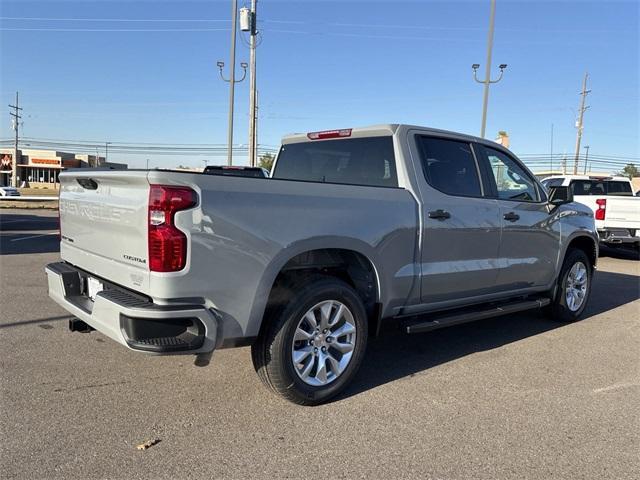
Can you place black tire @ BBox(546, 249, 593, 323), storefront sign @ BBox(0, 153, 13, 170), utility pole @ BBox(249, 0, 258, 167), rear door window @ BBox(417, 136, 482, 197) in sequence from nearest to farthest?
rear door window @ BBox(417, 136, 482, 197)
black tire @ BBox(546, 249, 593, 323)
utility pole @ BBox(249, 0, 258, 167)
storefront sign @ BBox(0, 153, 13, 170)

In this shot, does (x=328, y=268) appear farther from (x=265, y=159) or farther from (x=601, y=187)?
(x=265, y=159)

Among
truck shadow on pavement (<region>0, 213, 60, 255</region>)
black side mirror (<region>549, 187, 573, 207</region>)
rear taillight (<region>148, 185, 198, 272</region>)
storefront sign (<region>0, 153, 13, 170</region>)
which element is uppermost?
storefront sign (<region>0, 153, 13, 170</region>)

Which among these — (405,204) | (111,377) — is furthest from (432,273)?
(111,377)

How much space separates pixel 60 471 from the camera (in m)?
2.75

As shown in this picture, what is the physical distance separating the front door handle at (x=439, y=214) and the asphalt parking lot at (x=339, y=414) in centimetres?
130

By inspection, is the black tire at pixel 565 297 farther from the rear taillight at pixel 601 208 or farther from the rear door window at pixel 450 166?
the rear taillight at pixel 601 208

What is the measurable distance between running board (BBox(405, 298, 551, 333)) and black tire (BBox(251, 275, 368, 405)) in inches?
27.3

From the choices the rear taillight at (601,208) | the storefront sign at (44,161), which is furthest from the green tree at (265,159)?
the rear taillight at (601,208)

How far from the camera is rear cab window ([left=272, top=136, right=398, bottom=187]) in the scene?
14.5ft

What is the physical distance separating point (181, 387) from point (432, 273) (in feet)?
7.09

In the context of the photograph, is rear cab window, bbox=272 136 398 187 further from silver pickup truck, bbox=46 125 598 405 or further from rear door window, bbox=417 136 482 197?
rear door window, bbox=417 136 482 197

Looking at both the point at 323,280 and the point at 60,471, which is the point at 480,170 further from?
the point at 60,471

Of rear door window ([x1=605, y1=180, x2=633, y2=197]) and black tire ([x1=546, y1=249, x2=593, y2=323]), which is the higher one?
rear door window ([x1=605, y1=180, x2=633, y2=197])

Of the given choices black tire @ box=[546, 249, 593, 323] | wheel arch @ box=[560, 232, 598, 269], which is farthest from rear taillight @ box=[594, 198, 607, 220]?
black tire @ box=[546, 249, 593, 323]
